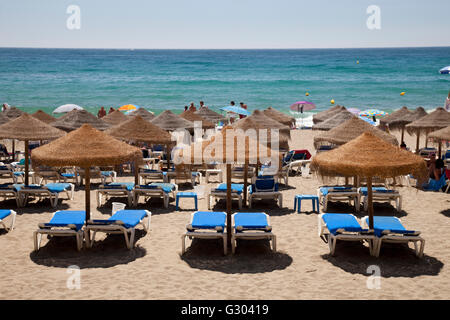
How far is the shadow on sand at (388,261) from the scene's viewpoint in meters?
6.31

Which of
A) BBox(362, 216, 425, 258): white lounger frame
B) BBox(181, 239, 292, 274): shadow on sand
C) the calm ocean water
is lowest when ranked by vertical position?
BBox(181, 239, 292, 274): shadow on sand

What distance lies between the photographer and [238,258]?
683 cm

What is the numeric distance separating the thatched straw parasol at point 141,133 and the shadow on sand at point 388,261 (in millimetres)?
5636

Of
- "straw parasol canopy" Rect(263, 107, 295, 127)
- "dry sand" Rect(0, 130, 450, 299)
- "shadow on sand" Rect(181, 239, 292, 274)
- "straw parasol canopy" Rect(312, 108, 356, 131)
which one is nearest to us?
"dry sand" Rect(0, 130, 450, 299)

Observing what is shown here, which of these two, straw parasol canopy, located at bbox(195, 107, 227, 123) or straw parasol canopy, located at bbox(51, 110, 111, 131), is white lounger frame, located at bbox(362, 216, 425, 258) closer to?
straw parasol canopy, located at bbox(51, 110, 111, 131)

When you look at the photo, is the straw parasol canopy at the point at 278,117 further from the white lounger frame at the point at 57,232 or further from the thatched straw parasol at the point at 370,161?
the white lounger frame at the point at 57,232

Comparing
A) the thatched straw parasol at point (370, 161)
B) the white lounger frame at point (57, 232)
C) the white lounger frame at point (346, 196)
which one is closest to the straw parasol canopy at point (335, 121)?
the white lounger frame at point (346, 196)

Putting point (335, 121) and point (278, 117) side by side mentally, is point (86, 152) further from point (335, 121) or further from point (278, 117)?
point (278, 117)

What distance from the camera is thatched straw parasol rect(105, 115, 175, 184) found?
1148cm

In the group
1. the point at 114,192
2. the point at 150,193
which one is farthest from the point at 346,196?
the point at 114,192

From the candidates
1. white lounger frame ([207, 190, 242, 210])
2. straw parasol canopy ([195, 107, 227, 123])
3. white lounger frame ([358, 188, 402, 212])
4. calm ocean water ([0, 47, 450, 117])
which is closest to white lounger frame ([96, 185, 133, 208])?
white lounger frame ([207, 190, 242, 210])
